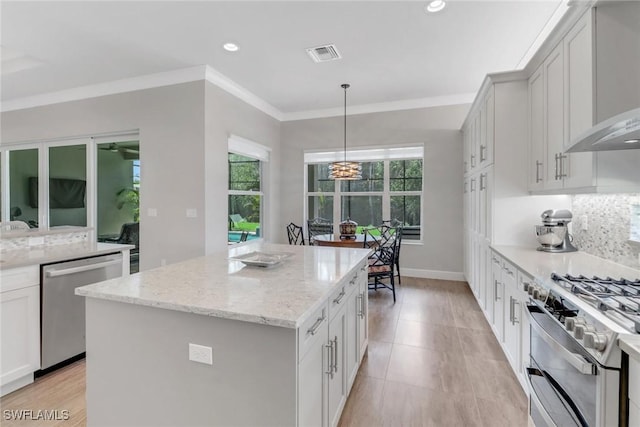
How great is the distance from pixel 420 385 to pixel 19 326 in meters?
2.88

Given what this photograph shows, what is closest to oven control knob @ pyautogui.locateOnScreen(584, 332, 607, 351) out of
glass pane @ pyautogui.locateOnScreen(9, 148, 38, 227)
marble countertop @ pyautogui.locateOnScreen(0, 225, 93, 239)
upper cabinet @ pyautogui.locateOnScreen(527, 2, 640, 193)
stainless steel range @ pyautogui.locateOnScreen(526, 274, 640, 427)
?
stainless steel range @ pyautogui.locateOnScreen(526, 274, 640, 427)

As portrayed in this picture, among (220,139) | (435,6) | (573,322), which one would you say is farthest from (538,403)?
(220,139)

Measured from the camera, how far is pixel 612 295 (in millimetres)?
1349

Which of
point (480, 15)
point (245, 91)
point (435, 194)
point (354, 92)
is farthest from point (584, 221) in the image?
point (245, 91)

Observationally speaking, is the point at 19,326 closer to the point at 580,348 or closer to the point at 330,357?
the point at 330,357

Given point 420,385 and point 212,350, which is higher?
point 212,350

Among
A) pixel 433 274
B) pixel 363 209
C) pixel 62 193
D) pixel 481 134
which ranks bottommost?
pixel 433 274

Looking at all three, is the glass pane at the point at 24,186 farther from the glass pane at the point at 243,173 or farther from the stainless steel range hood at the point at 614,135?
the stainless steel range hood at the point at 614,135

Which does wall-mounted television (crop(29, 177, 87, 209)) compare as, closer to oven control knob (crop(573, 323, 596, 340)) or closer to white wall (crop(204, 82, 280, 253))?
white wall (crop(204, 82, 280, 253))

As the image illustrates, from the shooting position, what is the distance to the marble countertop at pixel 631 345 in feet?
3.07

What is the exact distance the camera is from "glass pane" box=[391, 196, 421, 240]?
212 inches

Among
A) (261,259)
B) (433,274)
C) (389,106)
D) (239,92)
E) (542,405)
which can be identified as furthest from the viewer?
(389,106)

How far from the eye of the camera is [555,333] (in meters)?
1.35

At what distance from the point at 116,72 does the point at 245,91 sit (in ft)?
5.54
